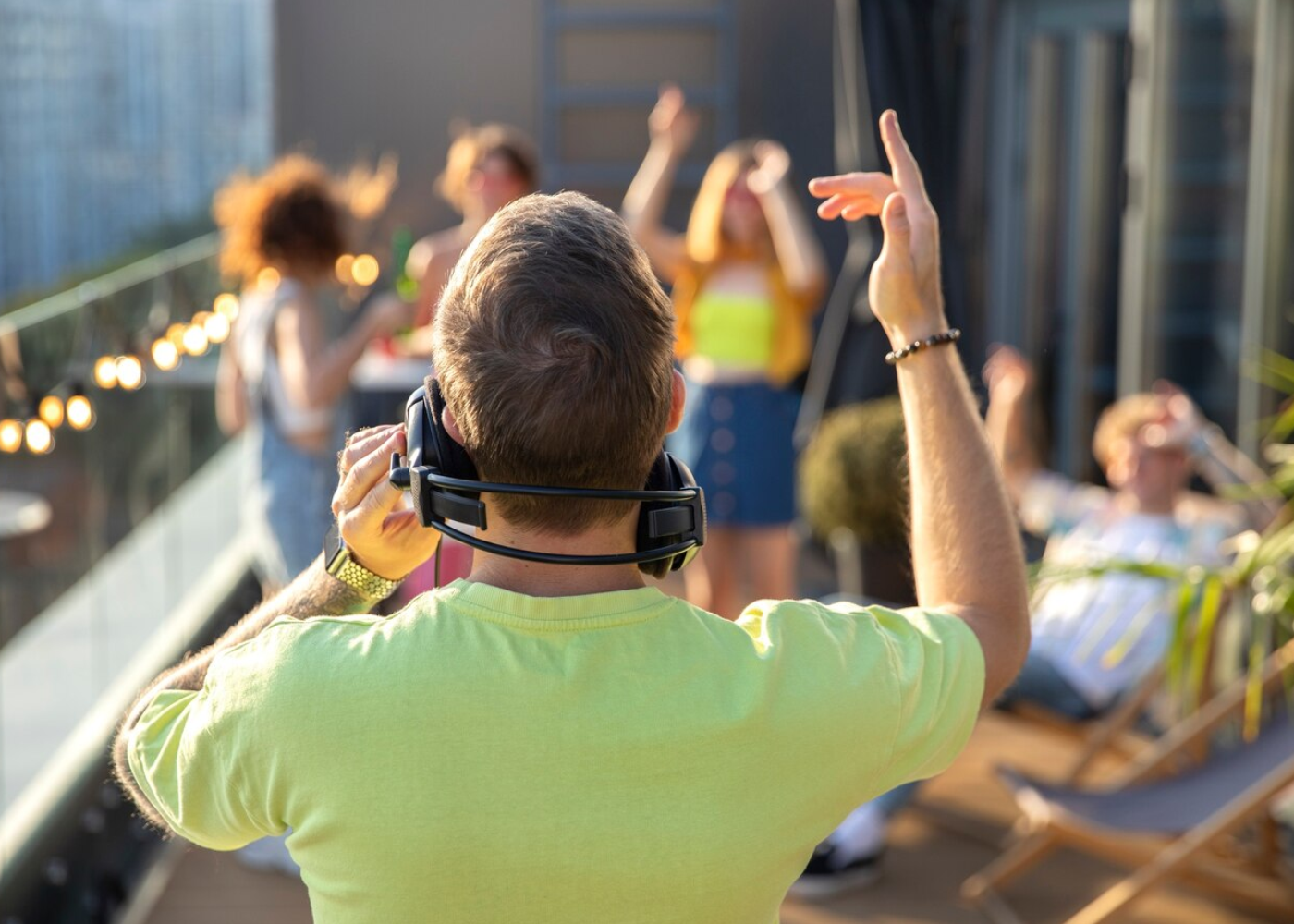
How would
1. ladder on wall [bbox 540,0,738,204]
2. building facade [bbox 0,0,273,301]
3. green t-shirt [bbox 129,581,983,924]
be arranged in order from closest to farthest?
green t-shirt [bbox 129,581,983,924] < building facade [bbox 0,0,273,301] < ladder on wall [bbox 540,0,738,204]

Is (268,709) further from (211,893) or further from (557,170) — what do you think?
(557,170)

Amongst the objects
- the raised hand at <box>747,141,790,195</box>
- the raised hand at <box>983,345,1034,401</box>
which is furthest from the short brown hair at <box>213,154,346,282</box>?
the raised hand at <box>983,345,1034,401</box>

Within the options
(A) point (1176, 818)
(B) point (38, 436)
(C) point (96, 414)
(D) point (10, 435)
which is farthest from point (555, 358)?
(C) point (96, 414)

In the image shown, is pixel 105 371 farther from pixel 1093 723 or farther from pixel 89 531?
pixel 1093 723

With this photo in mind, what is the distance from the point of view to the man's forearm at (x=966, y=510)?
4.07 ft

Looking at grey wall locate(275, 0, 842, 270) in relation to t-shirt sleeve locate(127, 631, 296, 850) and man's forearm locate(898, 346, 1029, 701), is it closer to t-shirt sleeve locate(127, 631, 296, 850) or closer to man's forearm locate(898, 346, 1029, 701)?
man's forearm locate(898, 346, 1029, 701)

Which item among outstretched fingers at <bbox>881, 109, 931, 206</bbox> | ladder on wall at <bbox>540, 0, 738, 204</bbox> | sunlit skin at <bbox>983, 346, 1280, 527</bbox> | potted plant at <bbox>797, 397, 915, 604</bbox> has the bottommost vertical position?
potted plant at <bbox>797, 397, 915, 604</bbox>

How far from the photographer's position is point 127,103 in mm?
8914

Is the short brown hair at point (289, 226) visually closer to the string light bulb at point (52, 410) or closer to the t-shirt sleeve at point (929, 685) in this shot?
the string light bulb at point (52, 410)

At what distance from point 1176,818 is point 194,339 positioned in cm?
265

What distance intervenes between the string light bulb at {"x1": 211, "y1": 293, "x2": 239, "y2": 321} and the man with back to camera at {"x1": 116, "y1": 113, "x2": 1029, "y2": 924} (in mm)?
3663

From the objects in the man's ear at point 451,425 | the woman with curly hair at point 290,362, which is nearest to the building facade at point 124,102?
the woman with curly hair at point 290,362

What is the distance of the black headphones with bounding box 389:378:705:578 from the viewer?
1.08 metres

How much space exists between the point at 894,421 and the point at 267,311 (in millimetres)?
1942
